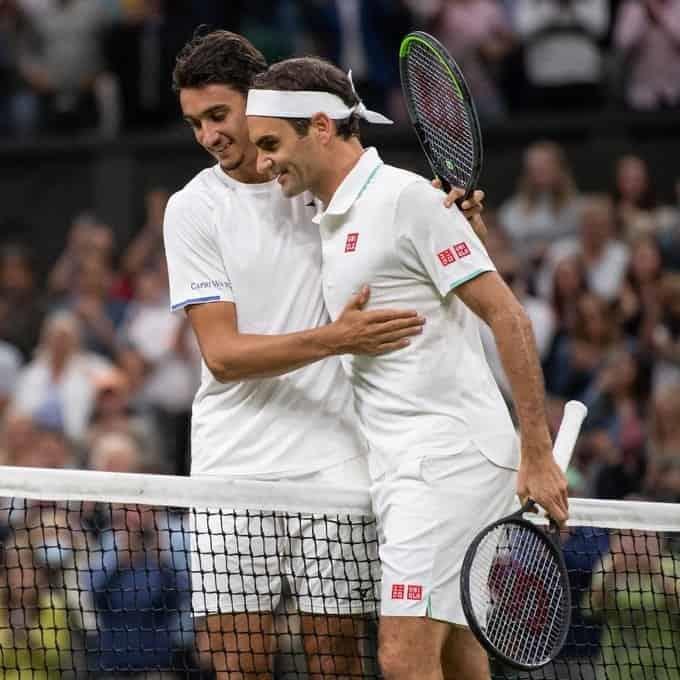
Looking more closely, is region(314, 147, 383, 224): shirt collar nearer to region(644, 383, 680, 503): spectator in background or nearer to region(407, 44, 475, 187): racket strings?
region(407, 44, 475, 187): racket strings

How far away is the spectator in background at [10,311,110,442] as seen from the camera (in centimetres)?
1143

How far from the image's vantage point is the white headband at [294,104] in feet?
18.2

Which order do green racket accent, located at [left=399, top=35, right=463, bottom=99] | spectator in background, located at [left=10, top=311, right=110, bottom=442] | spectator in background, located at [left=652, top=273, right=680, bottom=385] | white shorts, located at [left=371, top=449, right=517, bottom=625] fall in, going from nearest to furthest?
white shorts, located at [left=371, top=449, right=517, bottom=625]
green racket accent, located at [left=399, top=35, right=463, bottom=99]
spectator in background, located at [left=652, top=273, right=680, bottom=385]
spectator in background, located at [left=10, top=311, right=110, bottom=442]

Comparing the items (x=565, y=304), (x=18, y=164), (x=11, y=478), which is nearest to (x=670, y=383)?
(x=565, y=304)

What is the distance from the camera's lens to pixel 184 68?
5.85 m

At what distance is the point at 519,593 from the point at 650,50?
7.32m

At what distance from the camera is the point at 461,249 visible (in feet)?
17.6

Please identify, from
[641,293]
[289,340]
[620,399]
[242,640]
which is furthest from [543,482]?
[641,293]

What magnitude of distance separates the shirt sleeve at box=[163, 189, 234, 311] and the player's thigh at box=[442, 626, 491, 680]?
1.32m

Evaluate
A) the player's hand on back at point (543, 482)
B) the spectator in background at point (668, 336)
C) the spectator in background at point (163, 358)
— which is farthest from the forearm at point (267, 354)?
the spectator in background at point (163, 358)

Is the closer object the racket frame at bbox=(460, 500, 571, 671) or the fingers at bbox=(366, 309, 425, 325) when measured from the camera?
the racket frame at bbox=(460, 500, 571, 671)

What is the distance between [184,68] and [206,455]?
4.22 ft

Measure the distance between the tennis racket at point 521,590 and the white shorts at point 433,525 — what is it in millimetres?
120

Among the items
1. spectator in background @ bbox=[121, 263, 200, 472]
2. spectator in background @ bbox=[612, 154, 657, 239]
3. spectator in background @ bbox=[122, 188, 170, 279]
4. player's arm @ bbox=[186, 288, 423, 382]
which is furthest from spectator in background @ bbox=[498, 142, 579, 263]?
player's arm @ bbox=[186, 288, 423, 382]
